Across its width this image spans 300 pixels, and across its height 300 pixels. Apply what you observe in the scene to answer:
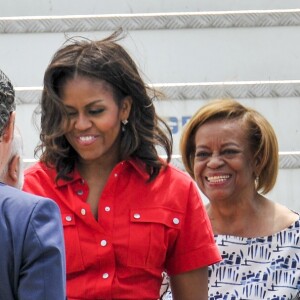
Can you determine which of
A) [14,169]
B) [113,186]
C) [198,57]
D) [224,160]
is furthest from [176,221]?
[198,57]

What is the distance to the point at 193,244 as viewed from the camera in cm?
290

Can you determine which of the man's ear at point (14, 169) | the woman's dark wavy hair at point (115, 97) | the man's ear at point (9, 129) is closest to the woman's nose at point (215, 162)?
the woman's dark wavy hair at point (115, 97)

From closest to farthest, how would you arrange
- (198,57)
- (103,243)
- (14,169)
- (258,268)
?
(14,169), (103,243), (258,268), (198,57)

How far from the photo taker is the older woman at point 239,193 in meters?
3.66

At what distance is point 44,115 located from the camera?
2.92 m

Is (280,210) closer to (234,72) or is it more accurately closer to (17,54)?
(234,72)

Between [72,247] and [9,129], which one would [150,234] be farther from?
[9,129]

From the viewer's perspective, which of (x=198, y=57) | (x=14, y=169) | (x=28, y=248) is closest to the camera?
(x=28, y=248)

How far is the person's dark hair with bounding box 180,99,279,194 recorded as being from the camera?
382 cm

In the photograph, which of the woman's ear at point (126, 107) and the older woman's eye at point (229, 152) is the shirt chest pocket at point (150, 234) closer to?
the woman's ear at point (126, 107)

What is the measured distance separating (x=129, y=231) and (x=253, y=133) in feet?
3.69

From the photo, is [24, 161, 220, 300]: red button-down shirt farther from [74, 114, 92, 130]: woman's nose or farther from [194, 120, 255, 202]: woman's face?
[194, 120, 255, 202]: woman's face

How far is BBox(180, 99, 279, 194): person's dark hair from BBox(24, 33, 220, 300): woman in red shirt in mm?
859

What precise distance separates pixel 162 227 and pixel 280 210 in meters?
1.04
